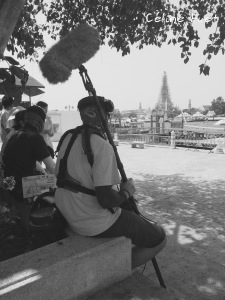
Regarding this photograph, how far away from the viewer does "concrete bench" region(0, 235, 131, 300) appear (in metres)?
1.98

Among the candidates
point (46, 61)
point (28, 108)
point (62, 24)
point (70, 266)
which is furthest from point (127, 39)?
point (70, 266)

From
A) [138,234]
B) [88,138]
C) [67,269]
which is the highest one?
[88,138]

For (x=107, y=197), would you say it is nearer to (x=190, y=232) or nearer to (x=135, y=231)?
(x=135, y=231)

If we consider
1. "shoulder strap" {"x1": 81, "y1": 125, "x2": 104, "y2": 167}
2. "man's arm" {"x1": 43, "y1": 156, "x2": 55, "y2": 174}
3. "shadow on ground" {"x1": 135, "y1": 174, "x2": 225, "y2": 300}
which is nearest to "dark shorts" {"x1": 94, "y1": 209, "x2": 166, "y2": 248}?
"shadow on ground" {"x1": 135, "y1": 174, "x2": 225, "y2": 300}

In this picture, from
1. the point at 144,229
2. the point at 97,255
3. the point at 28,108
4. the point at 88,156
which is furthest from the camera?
the point at 28,108

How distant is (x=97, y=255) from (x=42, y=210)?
59 cm

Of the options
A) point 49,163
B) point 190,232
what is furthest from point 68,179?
point 190,232

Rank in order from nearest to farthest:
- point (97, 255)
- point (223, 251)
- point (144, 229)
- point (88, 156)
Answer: point (88, 156)
point (97, 255)
point (144, 229)
point (223, 251)

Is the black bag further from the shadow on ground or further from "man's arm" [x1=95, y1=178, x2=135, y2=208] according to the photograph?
the shadow on ground

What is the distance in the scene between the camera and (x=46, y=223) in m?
2.41

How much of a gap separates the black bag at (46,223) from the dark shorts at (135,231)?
1.16ft

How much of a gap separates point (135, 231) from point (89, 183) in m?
0.58

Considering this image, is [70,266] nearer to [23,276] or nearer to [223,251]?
[23,276]

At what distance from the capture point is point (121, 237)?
2398mm
